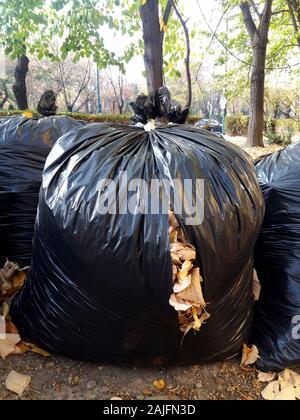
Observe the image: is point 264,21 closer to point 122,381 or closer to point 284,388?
point 284,388

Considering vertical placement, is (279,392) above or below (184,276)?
below

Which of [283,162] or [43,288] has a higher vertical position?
[283,162]

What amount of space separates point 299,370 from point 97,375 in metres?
0.79

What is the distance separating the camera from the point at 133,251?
1071mm

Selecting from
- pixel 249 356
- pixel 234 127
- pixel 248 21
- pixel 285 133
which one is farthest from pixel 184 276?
pixel 234 127

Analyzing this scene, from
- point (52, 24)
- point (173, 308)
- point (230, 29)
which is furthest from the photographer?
point (230, 29)

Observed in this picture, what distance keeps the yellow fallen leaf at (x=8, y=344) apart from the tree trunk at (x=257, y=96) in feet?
23.0

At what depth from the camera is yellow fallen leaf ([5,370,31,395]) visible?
1.21 meters

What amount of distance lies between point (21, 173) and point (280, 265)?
1.32 metres

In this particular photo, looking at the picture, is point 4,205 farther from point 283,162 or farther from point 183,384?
point 283,162

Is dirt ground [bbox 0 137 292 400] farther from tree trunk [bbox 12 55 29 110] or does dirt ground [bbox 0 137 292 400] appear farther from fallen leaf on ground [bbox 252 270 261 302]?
tree trunk [bbox 12 55 29 110]

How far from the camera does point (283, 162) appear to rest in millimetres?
1642

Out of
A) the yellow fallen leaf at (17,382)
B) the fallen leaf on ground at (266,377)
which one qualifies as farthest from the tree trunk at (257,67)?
the yellow fallen leaf at (17,382)
